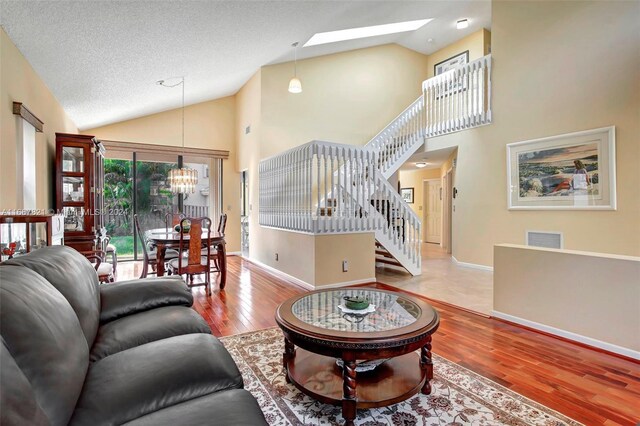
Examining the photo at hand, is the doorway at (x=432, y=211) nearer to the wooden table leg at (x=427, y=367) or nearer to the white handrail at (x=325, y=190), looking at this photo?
the white handrail at (x=325, y=190)

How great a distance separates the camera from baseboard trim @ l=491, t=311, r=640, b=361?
2.46m

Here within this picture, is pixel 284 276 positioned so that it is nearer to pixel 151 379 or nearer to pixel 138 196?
pixel 138 196

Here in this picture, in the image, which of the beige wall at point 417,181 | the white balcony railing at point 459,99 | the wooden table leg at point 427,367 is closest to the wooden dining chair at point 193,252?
the wooden table leg at point 427,367

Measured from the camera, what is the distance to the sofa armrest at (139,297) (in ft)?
6.64

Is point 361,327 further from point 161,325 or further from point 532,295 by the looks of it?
point 532,295

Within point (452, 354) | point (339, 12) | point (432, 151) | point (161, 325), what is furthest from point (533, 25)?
point (161, 325)

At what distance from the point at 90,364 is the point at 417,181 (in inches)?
388

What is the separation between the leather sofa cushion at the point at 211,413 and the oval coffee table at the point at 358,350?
2.04 ft

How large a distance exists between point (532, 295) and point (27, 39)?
5133mm

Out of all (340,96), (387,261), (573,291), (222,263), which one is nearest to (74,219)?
(222,263)

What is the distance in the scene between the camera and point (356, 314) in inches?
79.9

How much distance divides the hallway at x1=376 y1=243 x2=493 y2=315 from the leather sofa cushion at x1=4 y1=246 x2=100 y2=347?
11.5 ft

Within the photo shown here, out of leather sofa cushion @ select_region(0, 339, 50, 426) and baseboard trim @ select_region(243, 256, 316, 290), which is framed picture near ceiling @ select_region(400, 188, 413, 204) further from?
leather sofa cushion @ select_region(0, 339, 50, 426)

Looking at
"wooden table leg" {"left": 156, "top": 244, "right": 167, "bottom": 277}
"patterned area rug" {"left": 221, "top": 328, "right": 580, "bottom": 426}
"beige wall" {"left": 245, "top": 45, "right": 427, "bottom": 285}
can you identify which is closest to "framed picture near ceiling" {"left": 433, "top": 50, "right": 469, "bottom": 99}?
"beige wall" {"left": 245, "top": 45, "right": 427, "bottom": 285}
